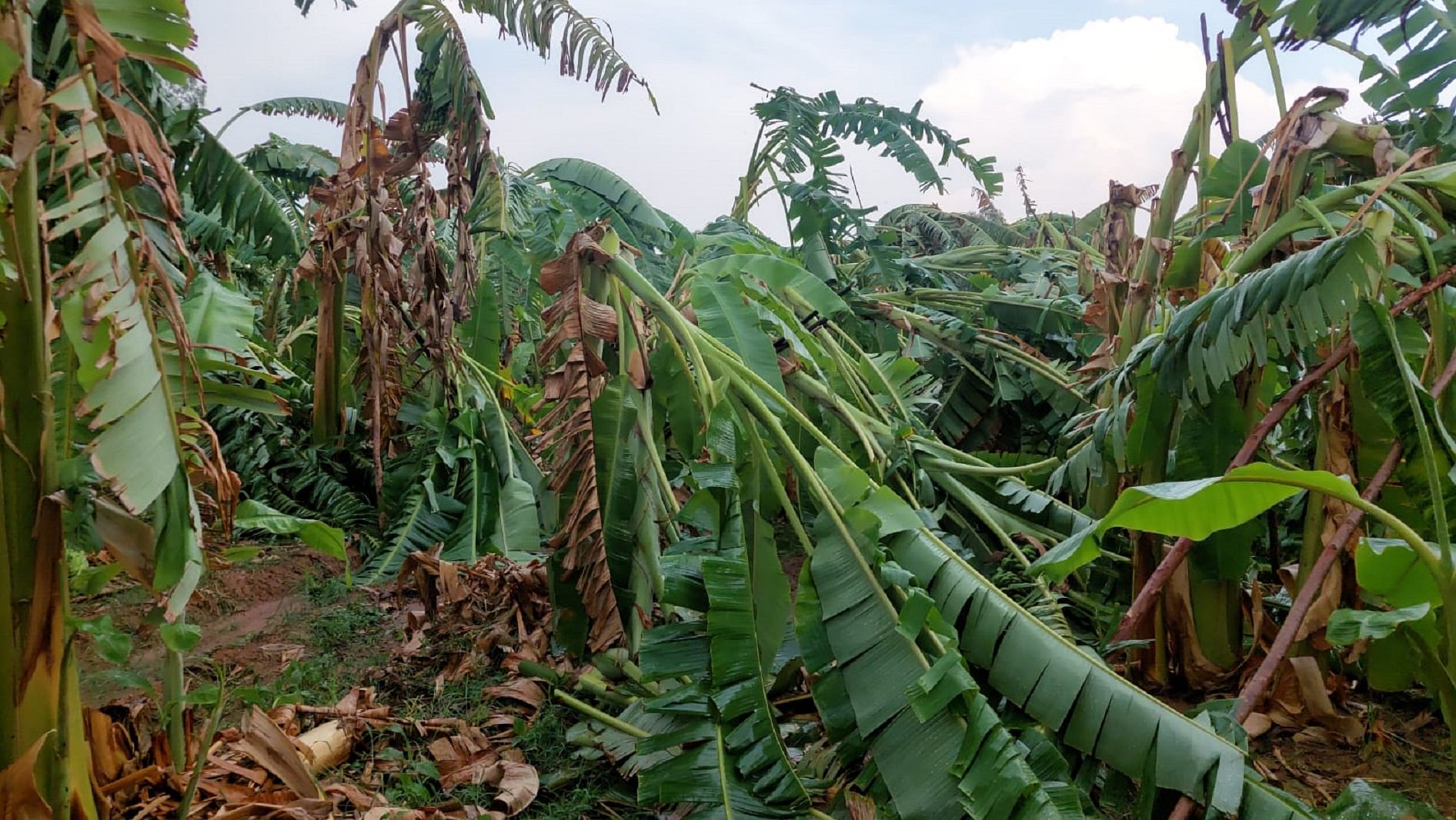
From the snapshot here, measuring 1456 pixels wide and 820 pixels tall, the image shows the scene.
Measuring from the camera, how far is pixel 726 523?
215 centimetres

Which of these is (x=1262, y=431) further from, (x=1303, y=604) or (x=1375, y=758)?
(x=1375, y=758)

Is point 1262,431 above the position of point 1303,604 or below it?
above

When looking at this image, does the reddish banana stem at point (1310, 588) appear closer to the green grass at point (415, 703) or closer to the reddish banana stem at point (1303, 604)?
the reddish banana stem at point (1303, 604)

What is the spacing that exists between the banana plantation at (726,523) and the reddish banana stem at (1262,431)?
2 cm

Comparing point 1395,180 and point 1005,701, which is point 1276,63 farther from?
point 1005,701

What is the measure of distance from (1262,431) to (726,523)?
1460mm

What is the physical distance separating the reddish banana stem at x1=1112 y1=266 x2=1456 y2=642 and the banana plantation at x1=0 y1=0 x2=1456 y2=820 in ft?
0.06

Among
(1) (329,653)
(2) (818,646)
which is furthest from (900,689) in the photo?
(1) (329,653)

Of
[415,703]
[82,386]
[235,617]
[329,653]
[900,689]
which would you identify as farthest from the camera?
[235,617]

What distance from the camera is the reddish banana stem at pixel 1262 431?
210 cm

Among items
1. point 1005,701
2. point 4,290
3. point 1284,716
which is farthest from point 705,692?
point 1284,716

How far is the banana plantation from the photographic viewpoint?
153 centimetres

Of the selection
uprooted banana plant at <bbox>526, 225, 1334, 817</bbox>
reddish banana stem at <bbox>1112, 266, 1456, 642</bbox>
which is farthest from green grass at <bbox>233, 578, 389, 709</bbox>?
reddish banana stem at <bbox>1112, 266, 1456, 642</bbox>

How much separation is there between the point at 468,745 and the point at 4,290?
1.55 metres
